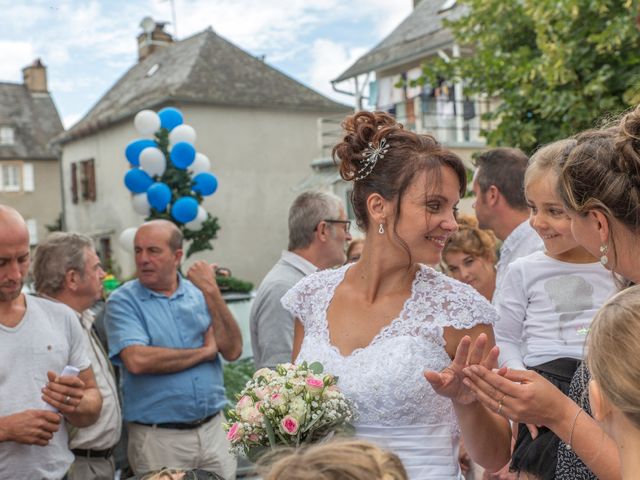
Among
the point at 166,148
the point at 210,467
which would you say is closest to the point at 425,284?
the point at 210,467

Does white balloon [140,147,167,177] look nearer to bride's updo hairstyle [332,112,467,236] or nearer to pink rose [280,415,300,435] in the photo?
bride's updo hairstyle [332,112,467,236]

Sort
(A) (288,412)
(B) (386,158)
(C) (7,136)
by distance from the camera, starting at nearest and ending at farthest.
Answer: (A) (288,412) < (B) (386,158) < (C) (7,136)

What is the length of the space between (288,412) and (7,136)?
45.6 m

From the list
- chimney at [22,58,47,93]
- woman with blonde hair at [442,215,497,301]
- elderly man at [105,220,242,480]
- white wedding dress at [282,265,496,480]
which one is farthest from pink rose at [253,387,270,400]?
chimney at [22,58,47,93]

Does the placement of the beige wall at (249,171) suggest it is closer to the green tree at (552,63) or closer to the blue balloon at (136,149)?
the blue balloon at (136,149)

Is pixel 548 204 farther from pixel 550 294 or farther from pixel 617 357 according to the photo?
pixel 617 357

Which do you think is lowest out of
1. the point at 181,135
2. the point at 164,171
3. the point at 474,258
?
the point at 474,258

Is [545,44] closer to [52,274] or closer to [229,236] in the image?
[52,274]

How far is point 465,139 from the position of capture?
2039 centimetres

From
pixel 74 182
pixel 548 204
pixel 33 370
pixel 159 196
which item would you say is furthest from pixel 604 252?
pixel 74 182

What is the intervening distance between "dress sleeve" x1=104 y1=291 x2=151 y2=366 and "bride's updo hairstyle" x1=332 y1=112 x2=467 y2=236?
2250 mm

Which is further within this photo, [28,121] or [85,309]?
[28,121]

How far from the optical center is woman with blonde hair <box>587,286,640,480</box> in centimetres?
157

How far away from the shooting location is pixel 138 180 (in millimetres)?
8672
